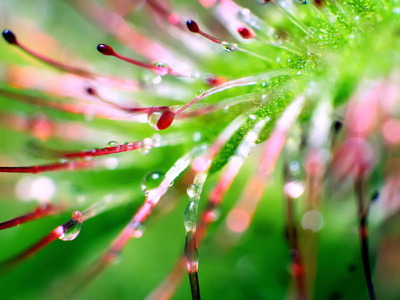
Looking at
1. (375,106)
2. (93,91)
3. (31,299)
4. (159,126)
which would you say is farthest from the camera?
(31,299)

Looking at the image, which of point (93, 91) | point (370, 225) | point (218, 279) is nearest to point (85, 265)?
point (218, 279)

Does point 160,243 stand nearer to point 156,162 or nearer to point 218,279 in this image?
point 218,279

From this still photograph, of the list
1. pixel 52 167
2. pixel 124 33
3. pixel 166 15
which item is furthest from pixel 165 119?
pixel 124 33

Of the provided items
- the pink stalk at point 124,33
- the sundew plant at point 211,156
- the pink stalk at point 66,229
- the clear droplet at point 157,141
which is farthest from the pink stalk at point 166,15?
the pink stalk at point 66,229

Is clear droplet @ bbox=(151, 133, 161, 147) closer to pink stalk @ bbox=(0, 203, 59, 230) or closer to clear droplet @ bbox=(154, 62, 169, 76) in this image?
clear droplet @ bbox=(154, 62, 169, 76)

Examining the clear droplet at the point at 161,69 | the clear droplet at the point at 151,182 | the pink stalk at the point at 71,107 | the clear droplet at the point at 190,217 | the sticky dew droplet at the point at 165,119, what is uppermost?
the pink stalk at the point at 71,107

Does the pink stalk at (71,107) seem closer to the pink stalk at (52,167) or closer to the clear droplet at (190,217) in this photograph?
the pink stalk at (52,167)

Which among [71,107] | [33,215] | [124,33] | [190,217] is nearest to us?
[190,217]

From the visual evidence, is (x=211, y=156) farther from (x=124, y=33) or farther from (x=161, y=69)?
(x=124, y=33)
